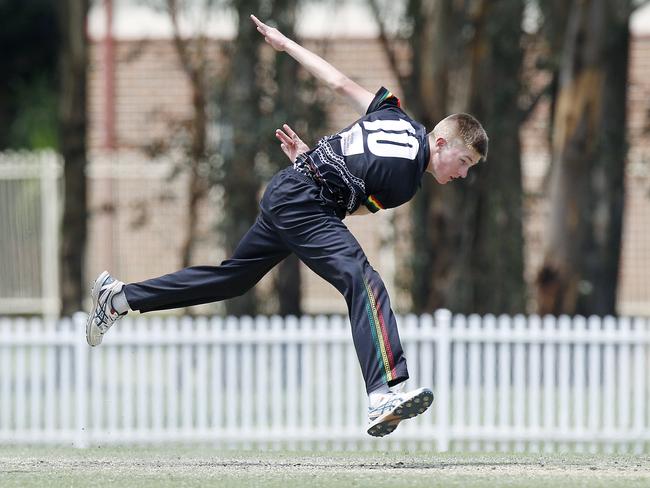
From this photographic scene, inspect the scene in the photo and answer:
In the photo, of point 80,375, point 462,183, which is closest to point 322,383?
point 80,375

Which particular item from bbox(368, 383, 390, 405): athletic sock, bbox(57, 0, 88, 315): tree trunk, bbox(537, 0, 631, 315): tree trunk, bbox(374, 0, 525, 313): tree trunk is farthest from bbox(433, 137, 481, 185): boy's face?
bbox(57, 0, 88, 315): tree trunk

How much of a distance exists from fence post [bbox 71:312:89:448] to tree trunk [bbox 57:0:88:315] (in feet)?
20.5

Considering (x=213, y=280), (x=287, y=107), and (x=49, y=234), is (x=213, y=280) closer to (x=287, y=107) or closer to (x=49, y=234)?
(x=287, y=107)

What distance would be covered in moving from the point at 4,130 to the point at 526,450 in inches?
817

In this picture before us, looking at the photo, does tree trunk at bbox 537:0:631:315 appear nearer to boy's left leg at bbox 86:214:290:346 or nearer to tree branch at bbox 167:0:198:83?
tree branch at bbox 167:0:198:83

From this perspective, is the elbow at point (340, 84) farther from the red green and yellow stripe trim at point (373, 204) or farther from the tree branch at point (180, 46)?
the tree branch at point (180, 46)

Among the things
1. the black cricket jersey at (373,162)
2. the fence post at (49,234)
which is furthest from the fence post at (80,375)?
the fence post at (49,234)

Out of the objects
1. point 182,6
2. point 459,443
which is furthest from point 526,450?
point 182,6

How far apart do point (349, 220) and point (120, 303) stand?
1737 centimetres

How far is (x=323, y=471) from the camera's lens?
797 centimetres

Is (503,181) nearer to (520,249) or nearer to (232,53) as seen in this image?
(520,249)

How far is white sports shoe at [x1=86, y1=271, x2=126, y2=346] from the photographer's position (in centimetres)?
840

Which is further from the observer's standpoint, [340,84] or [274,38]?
[274,38]

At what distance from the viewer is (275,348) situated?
1295 cm
